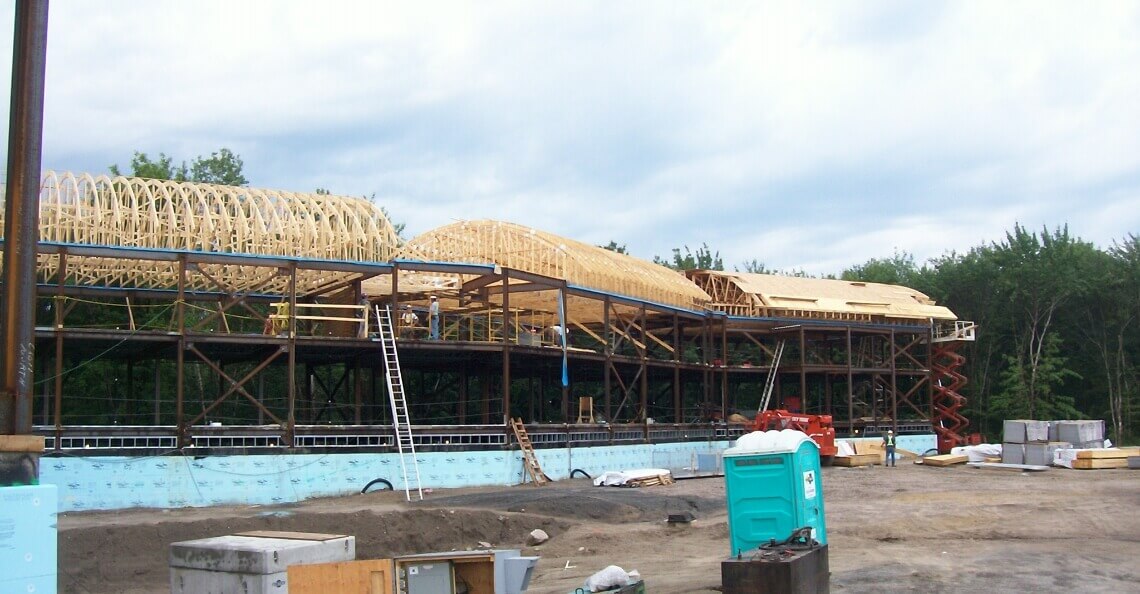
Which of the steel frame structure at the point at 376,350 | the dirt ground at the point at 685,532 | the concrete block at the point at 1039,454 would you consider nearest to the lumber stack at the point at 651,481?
the dirt ground at the point at 685,532

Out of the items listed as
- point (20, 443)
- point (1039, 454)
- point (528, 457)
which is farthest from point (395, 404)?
point (1039, 454)

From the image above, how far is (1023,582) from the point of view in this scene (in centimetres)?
1386

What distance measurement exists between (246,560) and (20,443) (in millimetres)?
2260

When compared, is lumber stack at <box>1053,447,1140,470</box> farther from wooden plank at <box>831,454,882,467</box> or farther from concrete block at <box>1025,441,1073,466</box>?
wooden plank at <box>831,454,882,467</box>

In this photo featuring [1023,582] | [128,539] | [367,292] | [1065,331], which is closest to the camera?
[1023,582]

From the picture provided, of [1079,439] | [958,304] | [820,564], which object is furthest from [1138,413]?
[820,564]

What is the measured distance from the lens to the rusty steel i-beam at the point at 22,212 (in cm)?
1062

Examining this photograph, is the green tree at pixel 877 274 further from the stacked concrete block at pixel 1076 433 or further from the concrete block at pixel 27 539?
the concrete block at pixel 27 539

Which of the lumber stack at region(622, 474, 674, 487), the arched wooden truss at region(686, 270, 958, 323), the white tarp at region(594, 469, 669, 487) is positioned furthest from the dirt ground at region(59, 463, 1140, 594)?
the arched wooden truss at region(686, 270, 958, 323)

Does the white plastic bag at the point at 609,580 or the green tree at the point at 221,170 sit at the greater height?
the green tree at the point at 221,170

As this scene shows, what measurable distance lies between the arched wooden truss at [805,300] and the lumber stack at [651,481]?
14.2 meters

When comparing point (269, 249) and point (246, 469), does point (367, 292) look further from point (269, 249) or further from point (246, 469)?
point (246, 469)

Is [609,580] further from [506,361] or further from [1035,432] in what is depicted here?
[1035,432]

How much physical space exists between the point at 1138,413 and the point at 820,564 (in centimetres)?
4639
